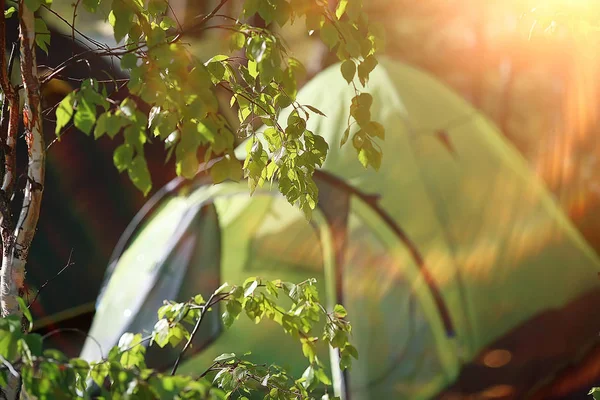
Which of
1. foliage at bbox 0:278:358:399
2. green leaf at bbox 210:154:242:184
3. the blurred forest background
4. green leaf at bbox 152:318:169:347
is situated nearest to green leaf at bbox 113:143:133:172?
green leaf at bbox 210:154:242:184

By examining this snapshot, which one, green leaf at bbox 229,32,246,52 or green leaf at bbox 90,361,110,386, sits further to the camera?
green leaf at bbox 229,32,246,52

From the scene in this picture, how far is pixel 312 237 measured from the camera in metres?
2.61

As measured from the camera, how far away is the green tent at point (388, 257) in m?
2.51

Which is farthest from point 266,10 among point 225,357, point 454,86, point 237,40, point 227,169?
point 454,86

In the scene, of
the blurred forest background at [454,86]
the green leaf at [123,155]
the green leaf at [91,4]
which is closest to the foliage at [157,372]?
the green leaf at [123,155]

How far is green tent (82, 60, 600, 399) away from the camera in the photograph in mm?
2514

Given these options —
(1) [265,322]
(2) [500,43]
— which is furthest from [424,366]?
(2) [500,43]

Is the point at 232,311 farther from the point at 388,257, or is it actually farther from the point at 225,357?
the point at 388,257

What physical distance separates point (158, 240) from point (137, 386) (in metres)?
1.91

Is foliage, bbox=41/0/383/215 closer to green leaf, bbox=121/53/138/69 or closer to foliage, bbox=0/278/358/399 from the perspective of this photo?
green leaf, bbox=121/53/138/69

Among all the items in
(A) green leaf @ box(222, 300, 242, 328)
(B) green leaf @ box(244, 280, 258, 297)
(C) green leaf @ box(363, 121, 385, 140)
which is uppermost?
(C) green leaf @ box(363, 121, 385, 140)

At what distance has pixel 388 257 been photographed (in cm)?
257

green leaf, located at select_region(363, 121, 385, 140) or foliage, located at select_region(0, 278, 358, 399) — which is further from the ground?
green leaf, located at select_region(363, 121, 385, 140)

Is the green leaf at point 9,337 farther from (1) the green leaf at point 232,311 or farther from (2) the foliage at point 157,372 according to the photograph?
(1) the green leaf at point 232,311
